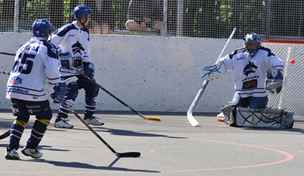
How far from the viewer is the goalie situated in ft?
47.4

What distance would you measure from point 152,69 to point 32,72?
7489 millimetres

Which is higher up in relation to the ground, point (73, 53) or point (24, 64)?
point (24, 64)

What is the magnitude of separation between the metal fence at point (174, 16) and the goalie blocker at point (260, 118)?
11.5ft

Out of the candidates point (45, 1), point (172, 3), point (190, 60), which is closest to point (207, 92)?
point (190, 60)

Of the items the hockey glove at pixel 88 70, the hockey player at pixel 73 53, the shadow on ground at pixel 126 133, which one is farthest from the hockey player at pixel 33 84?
the hockey glove at pixel 88 70

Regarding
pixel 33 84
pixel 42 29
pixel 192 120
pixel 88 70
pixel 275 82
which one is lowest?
pixel 192 120

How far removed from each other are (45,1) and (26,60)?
7550 mm

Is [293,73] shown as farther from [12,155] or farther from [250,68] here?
[12,155]

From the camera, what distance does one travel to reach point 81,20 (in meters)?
13.5

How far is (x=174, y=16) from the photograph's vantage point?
17.5 m

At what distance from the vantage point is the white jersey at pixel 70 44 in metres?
13.4

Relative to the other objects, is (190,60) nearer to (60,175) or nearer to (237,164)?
(237,164)

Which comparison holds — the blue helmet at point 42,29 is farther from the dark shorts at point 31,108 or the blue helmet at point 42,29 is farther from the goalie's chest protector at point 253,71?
the goalie's chest protector at point 253,71

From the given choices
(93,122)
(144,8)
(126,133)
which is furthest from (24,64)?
(144,8)
